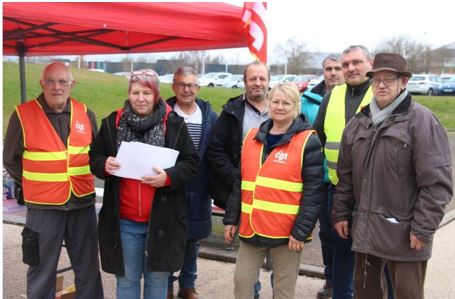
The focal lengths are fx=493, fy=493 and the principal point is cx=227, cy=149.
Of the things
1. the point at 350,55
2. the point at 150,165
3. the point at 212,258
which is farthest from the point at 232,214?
the point at 212,258

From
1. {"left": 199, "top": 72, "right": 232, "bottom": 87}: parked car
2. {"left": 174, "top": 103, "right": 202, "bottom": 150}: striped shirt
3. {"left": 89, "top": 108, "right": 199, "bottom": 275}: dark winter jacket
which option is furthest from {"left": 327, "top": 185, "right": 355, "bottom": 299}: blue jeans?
{"left": 199, "top": 72, "right": 232, "bottom": 87}: parked car

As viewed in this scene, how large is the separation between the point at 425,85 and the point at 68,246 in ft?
97.6

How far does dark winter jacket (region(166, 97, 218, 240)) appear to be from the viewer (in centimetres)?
368

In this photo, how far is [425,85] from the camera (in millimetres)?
29766

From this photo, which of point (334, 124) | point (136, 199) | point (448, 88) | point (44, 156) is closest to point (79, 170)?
point (44, 156)

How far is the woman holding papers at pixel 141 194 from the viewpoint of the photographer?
117 inches

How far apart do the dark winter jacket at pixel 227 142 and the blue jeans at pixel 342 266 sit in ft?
2.40

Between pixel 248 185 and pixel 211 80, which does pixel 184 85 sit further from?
pixel 211 80

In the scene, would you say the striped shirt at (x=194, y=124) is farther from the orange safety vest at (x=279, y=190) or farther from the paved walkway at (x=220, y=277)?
the paved walkway at (x=220, y=277)

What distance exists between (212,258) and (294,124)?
8.27 feet

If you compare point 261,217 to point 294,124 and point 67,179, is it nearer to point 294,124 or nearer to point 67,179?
point 294,124

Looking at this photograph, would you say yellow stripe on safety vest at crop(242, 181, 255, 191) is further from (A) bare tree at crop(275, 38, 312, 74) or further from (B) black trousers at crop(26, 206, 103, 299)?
(A) bare tree at crop(275, 38, 312, 74)

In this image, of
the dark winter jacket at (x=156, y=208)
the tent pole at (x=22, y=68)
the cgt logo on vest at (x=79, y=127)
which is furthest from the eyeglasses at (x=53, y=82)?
the tent pole at (x=22, y=68)

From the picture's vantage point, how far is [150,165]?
294 centimetres
